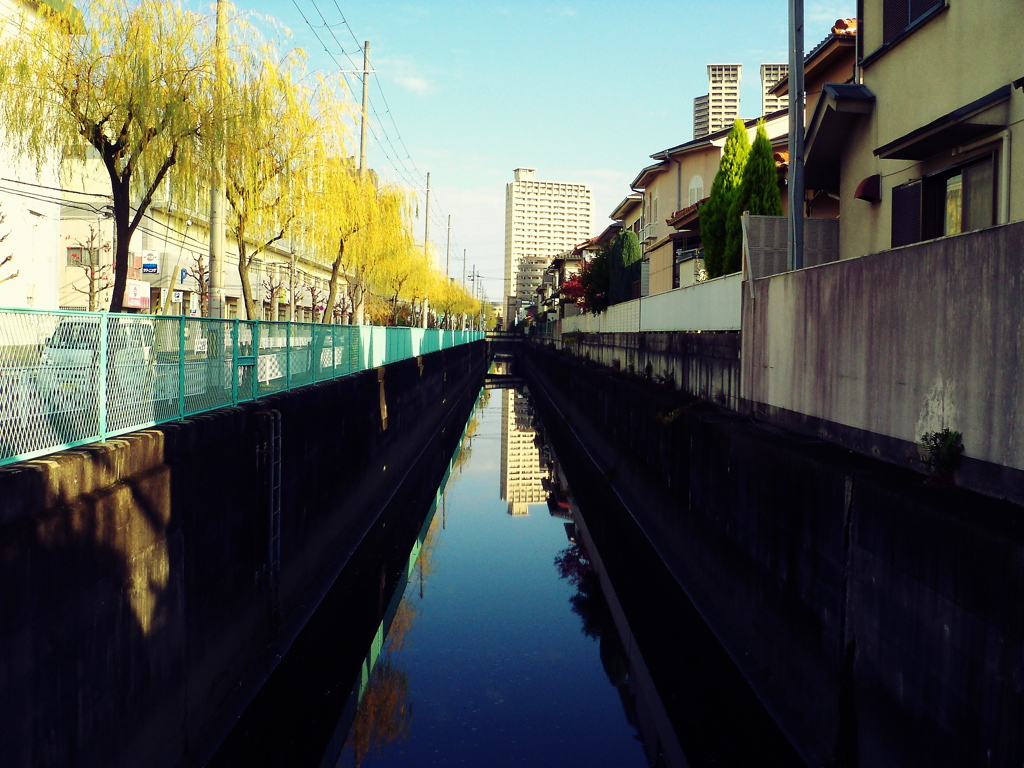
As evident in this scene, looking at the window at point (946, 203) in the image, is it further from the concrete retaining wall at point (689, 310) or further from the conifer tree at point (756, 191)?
the conifer tree at point (756, 191)

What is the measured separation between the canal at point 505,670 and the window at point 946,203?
5.87 meters

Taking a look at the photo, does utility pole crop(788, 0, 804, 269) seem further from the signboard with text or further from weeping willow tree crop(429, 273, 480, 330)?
weeping willow tree crop(429, 273, 480, 330)

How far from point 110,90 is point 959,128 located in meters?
10.4

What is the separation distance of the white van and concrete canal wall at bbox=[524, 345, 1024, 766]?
18.8 feet

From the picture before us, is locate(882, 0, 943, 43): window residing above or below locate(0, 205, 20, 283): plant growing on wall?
above

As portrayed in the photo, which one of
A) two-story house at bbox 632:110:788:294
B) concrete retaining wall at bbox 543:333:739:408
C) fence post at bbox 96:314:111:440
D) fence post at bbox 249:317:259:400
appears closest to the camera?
fence post at bbox 96:314:111:440

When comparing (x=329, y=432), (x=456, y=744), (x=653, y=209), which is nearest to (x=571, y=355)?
(x=653, y=209)

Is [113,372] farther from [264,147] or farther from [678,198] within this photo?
[678,198]

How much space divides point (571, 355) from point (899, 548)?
35.4 metres

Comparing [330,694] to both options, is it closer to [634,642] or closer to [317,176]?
[634,642]

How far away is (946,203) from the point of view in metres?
11.0

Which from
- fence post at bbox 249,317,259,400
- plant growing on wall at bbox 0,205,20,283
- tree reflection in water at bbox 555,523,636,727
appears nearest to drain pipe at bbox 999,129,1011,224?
tree reflection in water at bbox 555,523,636,727

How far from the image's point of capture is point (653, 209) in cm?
3878

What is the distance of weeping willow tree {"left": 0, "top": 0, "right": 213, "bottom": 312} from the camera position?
11.0m
